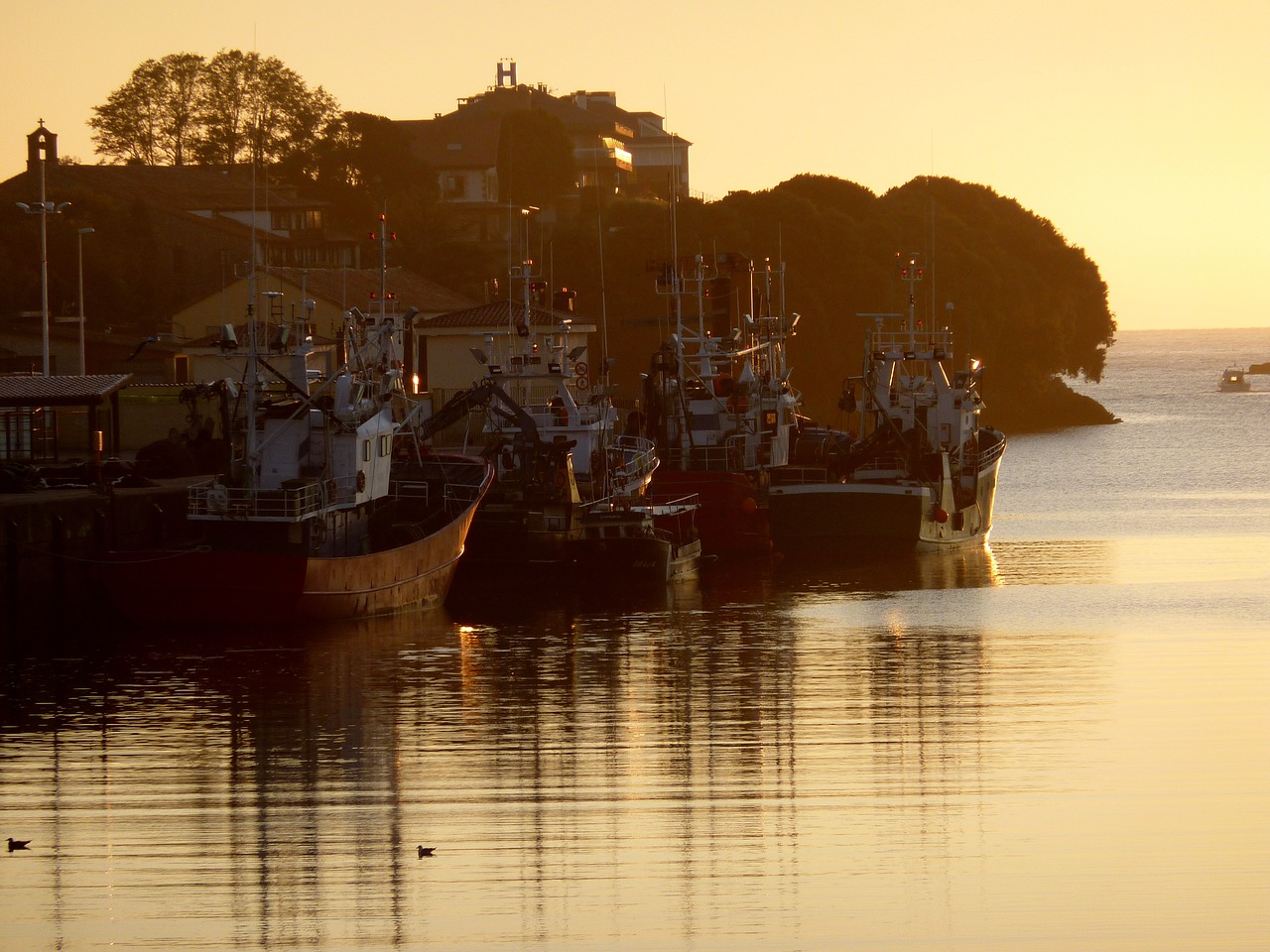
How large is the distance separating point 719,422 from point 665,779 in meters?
27.0

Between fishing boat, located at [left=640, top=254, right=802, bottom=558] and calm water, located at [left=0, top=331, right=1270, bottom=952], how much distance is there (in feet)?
18.8

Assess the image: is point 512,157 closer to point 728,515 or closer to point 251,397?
point 728,515

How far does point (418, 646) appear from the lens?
33.5 metres

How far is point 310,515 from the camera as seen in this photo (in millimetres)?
32438

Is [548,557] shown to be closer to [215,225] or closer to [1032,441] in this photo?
[215,225]

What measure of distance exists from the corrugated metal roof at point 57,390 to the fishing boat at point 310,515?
5.42 metres

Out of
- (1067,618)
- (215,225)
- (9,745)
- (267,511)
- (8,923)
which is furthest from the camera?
(215,225)

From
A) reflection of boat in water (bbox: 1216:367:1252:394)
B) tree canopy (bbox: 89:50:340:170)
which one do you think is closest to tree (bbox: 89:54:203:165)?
tree canopy (bbox: 89:50:340:170)

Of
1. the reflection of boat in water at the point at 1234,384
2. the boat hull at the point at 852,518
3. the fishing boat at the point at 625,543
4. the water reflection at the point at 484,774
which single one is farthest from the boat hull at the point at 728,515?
the reflection of boat in water at the point at 1234,384

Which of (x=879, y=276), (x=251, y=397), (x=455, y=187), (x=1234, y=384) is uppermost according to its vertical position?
(x=455, y=187)

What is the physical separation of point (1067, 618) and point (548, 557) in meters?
10.8

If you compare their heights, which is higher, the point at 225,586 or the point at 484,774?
the point at 225,586

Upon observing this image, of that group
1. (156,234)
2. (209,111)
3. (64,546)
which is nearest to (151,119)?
(209,111)

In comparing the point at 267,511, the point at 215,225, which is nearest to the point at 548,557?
the point at 267,511
